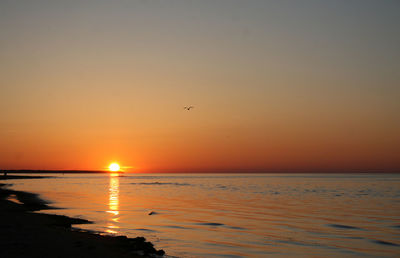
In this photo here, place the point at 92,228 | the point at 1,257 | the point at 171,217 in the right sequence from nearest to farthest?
1. the point at 1,257
2. the point at 92,228
3. the point at 171,217

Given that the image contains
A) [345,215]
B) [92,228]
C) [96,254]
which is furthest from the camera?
[345,215]

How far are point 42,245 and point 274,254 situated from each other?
1122 centimetres

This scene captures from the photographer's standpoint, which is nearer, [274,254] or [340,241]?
[274,254]

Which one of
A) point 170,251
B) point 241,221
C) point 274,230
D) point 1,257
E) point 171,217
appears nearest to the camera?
point 1,257

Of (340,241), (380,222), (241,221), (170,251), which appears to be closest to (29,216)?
(170,251)

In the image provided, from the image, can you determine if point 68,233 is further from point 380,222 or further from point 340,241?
point 380,222

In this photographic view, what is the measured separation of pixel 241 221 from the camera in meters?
31.7

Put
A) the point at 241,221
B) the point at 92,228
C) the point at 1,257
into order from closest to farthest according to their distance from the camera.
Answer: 1. the point at 1,257
2. the point at 92,228
3. the point at 241,221

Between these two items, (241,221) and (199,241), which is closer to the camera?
(199,241)

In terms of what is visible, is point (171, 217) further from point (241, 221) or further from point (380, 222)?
point (380, 222)

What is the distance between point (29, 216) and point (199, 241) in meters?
13.4

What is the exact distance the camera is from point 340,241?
76.7 ft

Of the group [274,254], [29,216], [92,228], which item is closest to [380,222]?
[274,254]

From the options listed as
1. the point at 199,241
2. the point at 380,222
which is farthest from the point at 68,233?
the point at 380,222
